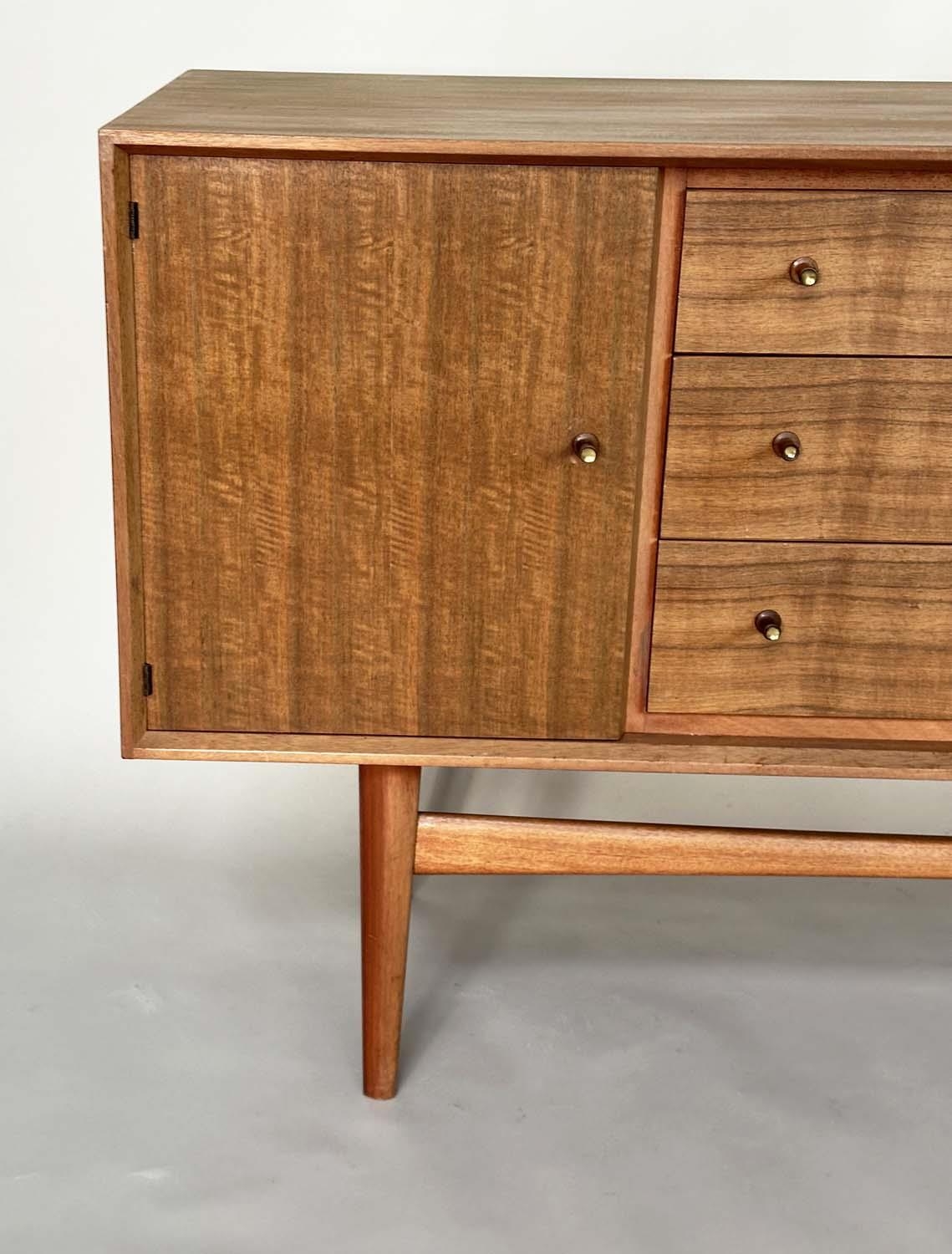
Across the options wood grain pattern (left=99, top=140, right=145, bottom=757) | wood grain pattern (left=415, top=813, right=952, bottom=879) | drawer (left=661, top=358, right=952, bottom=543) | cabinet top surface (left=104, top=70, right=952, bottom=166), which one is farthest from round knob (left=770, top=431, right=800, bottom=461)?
wood grain pattern (left=99, top=140, right=145, bottom=757)

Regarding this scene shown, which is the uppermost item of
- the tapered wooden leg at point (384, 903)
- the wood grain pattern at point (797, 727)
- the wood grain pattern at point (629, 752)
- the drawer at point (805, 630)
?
the drawer at point (805, 630)

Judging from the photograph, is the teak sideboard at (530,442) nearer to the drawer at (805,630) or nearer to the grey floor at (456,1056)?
the drawer at (805,630)

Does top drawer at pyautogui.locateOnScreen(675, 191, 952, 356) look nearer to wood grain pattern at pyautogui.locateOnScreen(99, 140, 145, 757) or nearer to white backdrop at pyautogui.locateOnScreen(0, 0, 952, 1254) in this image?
wood grain pattern at pyautogui.locateOnScreen(99, 140, 145, 757)

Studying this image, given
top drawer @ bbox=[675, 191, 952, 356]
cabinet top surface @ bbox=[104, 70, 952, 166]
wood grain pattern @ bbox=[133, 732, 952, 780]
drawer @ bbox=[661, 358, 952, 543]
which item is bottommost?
wood grain pattern @ bbox=[133, 732, 952, 780]

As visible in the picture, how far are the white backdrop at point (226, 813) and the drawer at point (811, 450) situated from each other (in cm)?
64

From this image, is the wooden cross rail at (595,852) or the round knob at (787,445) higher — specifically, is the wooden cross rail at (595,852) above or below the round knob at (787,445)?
below

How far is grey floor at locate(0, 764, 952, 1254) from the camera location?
1729mm

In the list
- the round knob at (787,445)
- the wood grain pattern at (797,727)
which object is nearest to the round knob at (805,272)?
the round knob at (787,445)

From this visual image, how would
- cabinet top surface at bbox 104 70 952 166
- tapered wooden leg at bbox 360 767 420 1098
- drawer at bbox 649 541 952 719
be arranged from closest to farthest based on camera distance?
cabinet top surface at bbox 104 70 952 166
drawer at bbox 649 541 952 719
tapered wooden leg at bbox 360 767 420 1098

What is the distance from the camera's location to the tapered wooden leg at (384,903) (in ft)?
5.81

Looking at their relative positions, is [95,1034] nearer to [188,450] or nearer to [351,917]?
[351,917]

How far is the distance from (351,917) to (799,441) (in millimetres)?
912

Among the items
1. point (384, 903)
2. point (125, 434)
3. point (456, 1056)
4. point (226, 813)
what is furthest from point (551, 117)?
point (226, 813)

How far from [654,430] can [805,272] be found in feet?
0.62
